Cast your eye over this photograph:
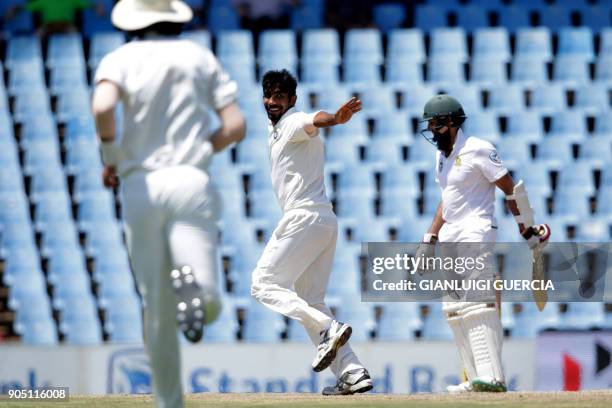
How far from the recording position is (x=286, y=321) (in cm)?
1727

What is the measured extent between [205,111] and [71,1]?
49.8 ft

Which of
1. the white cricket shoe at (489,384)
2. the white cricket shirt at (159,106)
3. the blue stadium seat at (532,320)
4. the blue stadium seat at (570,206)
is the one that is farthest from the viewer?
the blue stadium seat at (570,206)

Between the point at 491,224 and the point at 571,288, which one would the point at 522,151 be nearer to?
the point at 571,288

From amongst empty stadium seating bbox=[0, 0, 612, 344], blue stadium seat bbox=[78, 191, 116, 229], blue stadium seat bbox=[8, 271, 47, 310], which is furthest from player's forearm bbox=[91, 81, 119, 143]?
blue stadium seat bbox=[78, 191, 116, 229]

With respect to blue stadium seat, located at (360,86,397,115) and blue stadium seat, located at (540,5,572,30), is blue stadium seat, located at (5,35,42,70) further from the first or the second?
blue stadium seat, located at (540,5,572,30)

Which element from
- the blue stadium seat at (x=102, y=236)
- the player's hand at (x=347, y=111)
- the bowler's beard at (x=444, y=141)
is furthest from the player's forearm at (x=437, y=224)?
the blue stadium seat at (x=102, y=236)

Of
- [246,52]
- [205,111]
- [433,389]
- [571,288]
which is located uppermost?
[246,52]

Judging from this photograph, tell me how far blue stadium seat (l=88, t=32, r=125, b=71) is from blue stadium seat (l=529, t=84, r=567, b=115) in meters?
5.62

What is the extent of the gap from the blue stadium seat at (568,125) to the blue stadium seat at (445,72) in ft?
4.48

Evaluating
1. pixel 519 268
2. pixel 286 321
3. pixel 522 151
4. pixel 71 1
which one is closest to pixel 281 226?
pixel 519 268

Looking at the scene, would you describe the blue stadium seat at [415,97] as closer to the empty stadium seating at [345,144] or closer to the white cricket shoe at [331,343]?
the empty stadium seating at [345,144]

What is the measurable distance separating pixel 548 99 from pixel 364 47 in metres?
2.56

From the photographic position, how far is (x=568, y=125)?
19.5 metres

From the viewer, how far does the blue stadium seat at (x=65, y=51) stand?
20.1 metres
